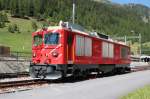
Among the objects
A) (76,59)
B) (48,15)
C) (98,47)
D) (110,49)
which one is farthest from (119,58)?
(48,15)

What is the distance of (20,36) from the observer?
117438mm

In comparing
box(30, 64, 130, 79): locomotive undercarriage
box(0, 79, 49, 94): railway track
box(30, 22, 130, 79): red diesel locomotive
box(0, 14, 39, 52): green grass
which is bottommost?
box(0, 79, 49, 94): railway track

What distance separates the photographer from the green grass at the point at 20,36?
9662cm

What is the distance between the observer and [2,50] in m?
52.7

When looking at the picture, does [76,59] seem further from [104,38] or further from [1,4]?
[1,4]

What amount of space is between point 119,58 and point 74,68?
555 inches

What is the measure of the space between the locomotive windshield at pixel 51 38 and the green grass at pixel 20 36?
63.3m

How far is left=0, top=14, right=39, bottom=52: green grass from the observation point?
96625 mm

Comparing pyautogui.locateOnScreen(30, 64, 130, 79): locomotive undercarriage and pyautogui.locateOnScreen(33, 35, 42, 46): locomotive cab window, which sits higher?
pyautogui.locateOnScreen(33, 35, 42, 46): locomotive cab window

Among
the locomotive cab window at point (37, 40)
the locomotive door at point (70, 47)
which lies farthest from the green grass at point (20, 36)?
the locomotive door at point (70, 47)

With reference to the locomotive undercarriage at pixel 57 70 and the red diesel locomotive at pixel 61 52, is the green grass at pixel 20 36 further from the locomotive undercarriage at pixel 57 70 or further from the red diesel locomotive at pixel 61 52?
the locomotive undercarriage at pixel 57 70

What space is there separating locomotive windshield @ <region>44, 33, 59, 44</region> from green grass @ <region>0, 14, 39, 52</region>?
63278 mm

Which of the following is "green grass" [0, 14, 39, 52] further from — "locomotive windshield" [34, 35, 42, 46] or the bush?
"locomotive windshield" [34, 35, 42, 46]

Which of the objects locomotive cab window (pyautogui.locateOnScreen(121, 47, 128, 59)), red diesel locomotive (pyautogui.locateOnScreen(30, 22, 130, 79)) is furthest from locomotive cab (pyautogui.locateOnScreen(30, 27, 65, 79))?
locomotive cab window (pyautogui.locateOnScreen(121, 47, 128, 59))
